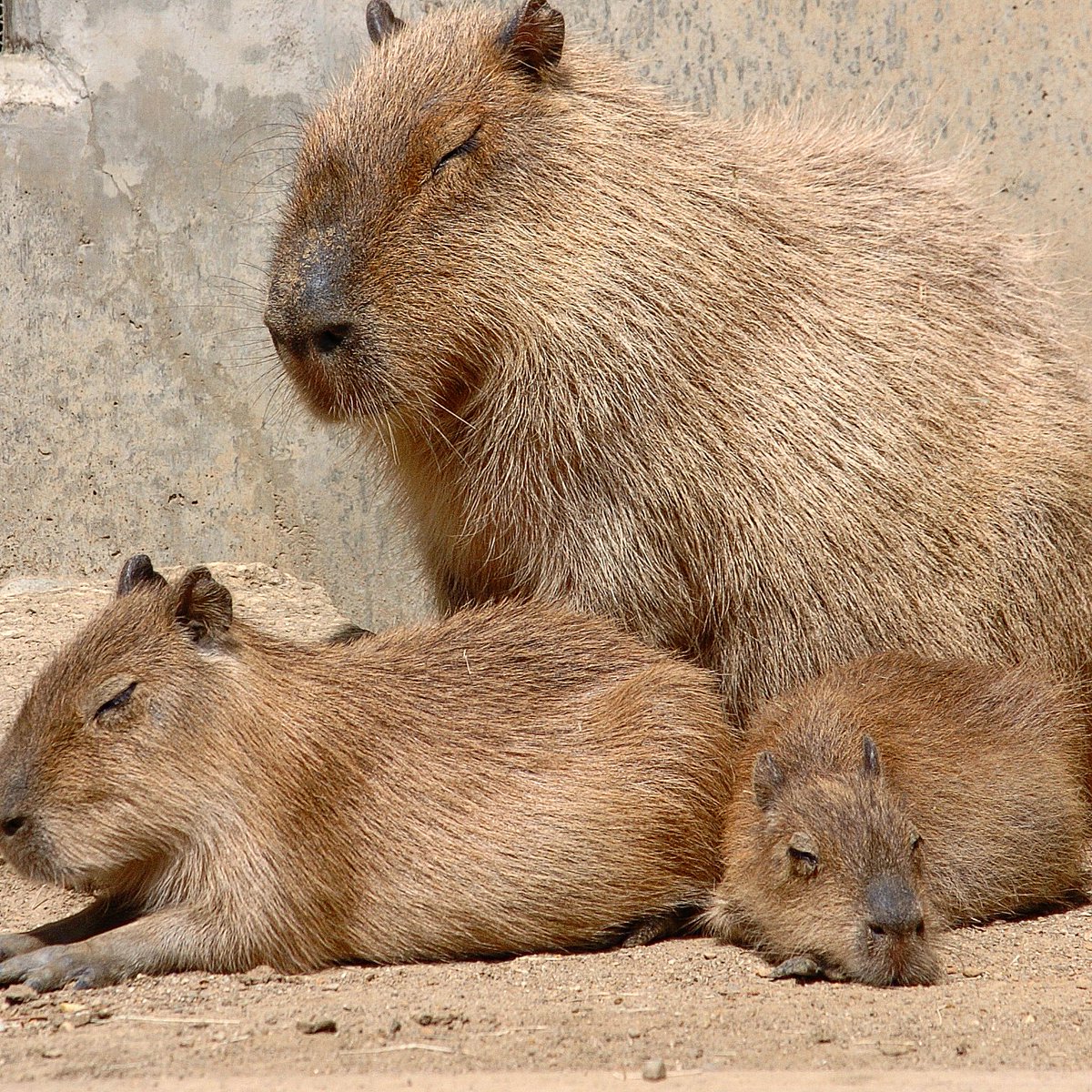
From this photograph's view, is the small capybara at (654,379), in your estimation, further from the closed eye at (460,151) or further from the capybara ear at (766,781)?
the capybara ear at (766,781)

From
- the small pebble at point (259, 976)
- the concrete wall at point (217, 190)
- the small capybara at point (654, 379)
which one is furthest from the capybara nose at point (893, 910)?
the concrete wall at point (217, 190)

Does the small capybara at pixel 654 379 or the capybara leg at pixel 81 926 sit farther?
the small capybara at pixel 654 379

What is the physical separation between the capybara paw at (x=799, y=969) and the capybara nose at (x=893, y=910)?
0.59 ft

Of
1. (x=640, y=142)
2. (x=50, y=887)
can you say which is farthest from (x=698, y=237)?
(x=50, y=887)

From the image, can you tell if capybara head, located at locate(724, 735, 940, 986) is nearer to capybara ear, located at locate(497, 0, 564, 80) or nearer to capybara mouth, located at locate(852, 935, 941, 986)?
capybara mouth, located at locate(852, 935, 941, 986)

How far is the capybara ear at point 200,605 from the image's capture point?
12.8ft

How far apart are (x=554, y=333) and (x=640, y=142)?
2.34ft

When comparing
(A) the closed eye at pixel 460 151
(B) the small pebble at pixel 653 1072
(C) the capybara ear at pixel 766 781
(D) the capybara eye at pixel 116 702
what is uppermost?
(A) the closed eye at pixel 460 151

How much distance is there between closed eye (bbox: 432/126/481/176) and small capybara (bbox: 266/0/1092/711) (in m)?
0.03

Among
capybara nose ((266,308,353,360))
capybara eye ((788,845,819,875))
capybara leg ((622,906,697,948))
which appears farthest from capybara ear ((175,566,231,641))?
capybara eye ((788,845,819,875))

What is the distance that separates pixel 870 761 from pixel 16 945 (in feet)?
7.20

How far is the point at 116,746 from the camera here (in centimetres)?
377

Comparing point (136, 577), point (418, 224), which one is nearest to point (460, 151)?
point (418, 224)

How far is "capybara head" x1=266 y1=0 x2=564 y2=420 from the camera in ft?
14.4
